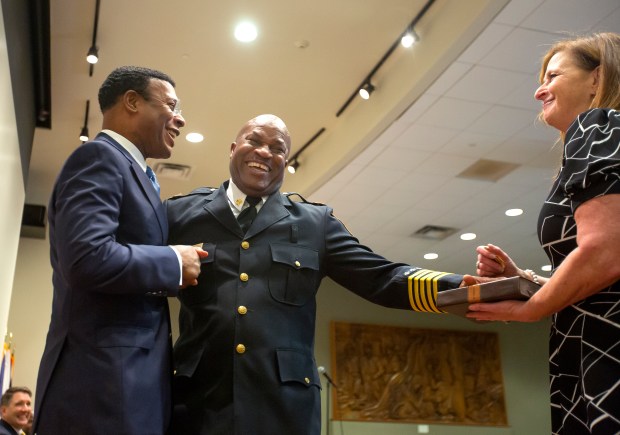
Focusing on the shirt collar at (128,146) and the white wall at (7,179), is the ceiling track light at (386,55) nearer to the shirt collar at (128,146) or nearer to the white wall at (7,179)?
the white wall at (7,179)

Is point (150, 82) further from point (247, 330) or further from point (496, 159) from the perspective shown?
point (496, 159)

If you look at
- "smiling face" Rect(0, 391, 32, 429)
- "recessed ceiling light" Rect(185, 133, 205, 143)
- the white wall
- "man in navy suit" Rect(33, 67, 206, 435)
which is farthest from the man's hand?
"recessed ceiling light" Rect(185, 133, 205, 143)

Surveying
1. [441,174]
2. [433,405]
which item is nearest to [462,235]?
[441,174]

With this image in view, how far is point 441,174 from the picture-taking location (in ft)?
27.3

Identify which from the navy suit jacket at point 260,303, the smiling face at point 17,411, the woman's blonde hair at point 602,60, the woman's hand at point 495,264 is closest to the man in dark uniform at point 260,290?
the navy suit jacket at point 260,303

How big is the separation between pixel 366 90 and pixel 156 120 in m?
5.16

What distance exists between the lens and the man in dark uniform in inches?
82.4

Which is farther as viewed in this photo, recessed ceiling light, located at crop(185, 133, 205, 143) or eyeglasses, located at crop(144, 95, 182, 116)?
recessed ceiling light, located at crop(185, 133, 205, 143)

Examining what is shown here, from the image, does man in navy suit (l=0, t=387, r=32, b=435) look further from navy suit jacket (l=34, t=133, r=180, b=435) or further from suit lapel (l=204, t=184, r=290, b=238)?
navy suit jacket (l=34, t=133, r=180, b=435)

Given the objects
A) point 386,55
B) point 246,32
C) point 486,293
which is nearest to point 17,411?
point 246,32

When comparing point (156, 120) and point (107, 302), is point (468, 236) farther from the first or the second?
point (107, 302)

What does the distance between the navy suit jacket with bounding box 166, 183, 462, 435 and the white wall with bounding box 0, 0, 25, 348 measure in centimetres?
228

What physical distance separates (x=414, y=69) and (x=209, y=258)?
186 inches

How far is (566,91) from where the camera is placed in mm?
2150
